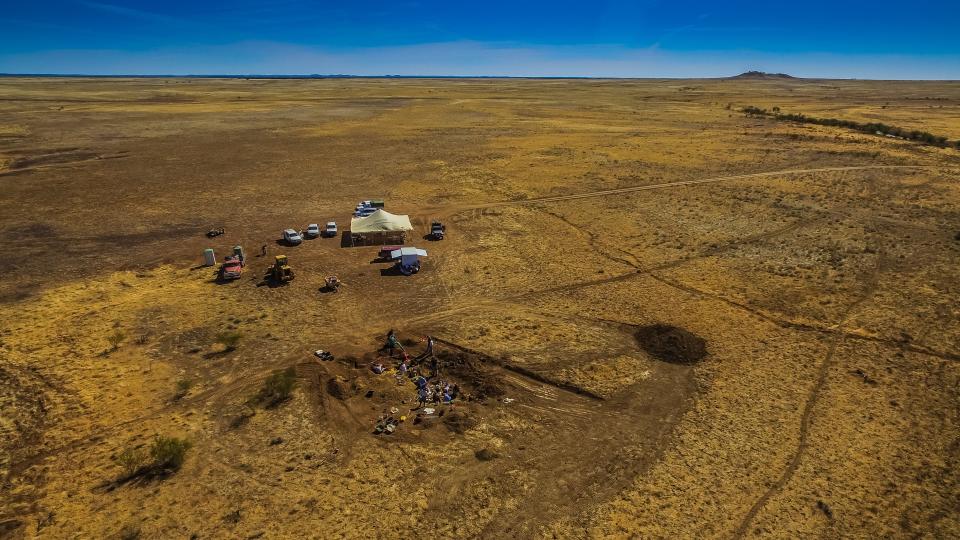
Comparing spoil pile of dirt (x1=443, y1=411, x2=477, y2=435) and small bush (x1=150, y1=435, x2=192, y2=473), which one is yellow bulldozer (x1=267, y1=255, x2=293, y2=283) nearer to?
small bush (x1=150, y1=435, x2=192, y2=473)

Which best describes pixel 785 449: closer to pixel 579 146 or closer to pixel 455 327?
pixel 455 327

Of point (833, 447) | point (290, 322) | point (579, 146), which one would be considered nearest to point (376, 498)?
point (290, 322)

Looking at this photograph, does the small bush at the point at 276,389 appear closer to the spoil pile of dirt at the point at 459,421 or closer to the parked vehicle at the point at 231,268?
the spoil pile of dirt at the point at 459,421

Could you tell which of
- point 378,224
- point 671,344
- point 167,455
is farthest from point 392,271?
point 167,455

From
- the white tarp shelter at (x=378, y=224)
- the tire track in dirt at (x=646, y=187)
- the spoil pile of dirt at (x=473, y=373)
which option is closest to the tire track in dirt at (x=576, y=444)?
the spoil pile of dirt at (x=473, y=373)

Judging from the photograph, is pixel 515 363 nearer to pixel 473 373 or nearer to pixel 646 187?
pixel 473 373

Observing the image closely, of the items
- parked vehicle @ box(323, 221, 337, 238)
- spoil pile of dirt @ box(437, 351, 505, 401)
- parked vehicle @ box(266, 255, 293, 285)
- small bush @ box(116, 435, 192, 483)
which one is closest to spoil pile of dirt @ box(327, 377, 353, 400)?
spoil pile of dirt @ box(437, 351, 505, 401)
